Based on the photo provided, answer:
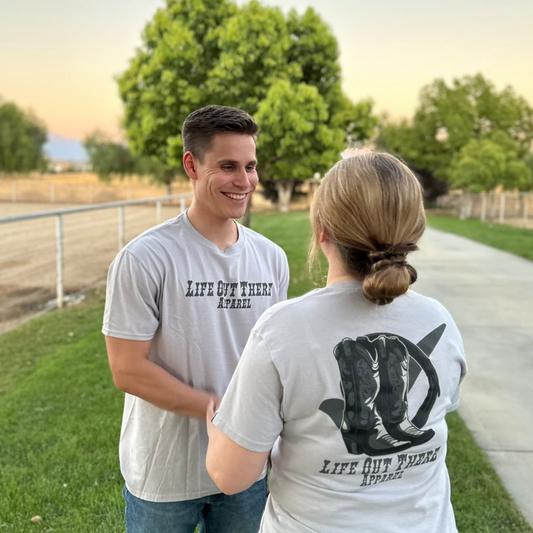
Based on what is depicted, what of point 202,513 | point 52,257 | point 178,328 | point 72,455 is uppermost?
point 178,328

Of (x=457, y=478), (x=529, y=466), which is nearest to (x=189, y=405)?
(x=457, y=478)

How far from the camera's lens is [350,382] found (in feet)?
3.82

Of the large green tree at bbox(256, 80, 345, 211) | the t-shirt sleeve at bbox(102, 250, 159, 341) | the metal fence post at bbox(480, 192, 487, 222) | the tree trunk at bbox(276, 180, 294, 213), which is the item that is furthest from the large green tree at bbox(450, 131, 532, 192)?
the t-shirt sleeve at bbox(102, 250, 159, 341)

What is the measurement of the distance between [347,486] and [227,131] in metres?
1.09

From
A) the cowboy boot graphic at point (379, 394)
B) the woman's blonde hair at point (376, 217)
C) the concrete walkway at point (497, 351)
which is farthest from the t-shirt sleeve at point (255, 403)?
the concrete walkway at point (497, 351)

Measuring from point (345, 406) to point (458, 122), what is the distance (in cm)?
4444

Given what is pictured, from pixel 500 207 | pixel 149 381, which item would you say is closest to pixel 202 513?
pixel 149 381

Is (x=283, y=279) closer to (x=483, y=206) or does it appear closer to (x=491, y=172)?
(x=491, y=172)

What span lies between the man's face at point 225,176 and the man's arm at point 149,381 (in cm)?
50

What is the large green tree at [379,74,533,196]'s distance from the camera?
1668 inches

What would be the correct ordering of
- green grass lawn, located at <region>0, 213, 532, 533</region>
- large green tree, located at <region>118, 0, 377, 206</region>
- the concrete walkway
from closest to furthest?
1. green grass lawn, located at <region>0, 213, 532, 533</region>
2. the concrete walkway
3. large green tree, located at <region>118, 0, 377, 206</region>

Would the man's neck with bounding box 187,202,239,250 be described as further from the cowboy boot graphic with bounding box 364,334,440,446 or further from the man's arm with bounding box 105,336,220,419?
the cowboy boot graphic with bounding box 364,334,440,446

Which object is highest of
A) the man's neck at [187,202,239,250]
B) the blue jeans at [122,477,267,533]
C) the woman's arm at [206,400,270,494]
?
the man's neck at [187,202,239,250]

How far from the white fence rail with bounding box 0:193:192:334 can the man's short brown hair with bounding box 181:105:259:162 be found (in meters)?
4.98
